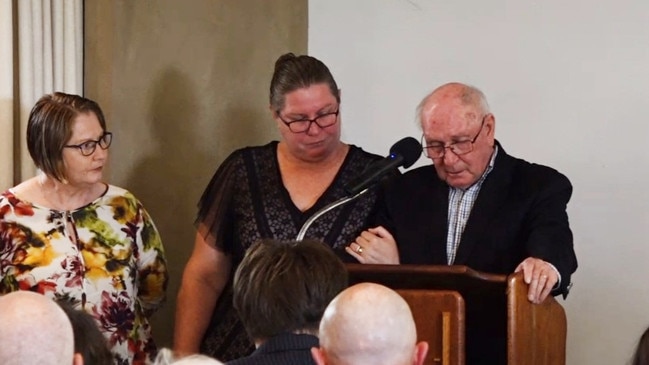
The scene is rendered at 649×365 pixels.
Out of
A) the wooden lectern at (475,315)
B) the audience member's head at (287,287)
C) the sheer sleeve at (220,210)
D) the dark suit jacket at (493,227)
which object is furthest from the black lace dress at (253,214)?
the audience member's head at (287,287)

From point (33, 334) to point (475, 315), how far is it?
125 cm

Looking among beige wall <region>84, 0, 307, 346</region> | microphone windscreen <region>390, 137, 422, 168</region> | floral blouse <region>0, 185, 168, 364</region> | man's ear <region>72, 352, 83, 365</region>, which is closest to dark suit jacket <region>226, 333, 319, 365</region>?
man's ear <region>72, 352, 83, 365</region>

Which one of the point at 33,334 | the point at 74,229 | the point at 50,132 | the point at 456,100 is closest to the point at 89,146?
the point at 50,132

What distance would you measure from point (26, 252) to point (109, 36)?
0.81m

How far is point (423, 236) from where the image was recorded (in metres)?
2.69

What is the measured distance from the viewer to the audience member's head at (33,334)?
1386mm

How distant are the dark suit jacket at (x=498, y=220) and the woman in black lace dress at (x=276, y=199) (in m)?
0.20

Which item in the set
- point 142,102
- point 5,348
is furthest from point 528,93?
point 5,348

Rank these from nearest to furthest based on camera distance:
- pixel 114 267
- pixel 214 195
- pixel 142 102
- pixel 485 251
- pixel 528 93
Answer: pixel 485 251, pixel 114 267, pixel 214 195, pixel 142 102, pixel 528 93

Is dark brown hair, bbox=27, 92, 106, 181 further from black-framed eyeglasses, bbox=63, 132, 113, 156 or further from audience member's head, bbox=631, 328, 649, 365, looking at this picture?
audience member's head, bbox=631, 328, 649, 365

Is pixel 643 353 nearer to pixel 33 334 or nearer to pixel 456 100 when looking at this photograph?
pixel 33 334

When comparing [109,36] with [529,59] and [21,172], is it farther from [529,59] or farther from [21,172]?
[529,59]

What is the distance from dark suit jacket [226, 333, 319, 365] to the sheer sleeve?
1116 mm

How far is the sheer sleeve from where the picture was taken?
301 cm
